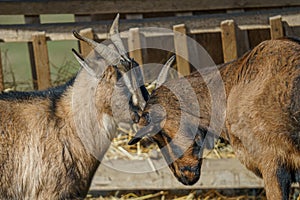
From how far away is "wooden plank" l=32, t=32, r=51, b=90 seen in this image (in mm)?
8969

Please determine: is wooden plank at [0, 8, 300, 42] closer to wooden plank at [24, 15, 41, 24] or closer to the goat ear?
wooden plank at [24, 15, 41, 24]

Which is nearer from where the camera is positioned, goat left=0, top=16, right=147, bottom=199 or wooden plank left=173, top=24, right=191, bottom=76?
goat left=0, top=16, right=147, bottom=199

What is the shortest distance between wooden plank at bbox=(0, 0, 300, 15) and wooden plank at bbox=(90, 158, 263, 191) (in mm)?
1680

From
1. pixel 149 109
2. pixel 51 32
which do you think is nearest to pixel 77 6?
pixel 51 32

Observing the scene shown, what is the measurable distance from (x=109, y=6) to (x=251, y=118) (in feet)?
9.73

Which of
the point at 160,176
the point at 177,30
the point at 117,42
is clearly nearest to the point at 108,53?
the point at 117,42

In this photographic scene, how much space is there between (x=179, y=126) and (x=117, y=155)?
221 centimetres

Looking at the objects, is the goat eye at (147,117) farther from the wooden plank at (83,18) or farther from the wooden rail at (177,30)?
the wooden plank at (83,18)

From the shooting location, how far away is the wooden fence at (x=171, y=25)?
8.80 metres

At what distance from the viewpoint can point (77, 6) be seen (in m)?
9.41

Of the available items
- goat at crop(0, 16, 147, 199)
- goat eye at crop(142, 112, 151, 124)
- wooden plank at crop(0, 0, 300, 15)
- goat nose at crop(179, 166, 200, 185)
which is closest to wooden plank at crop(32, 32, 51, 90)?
wooden plank at crop(0, 0, 300, 15)

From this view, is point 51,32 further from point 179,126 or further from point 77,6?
point 179,126

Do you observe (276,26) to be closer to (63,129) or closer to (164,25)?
(164,25)

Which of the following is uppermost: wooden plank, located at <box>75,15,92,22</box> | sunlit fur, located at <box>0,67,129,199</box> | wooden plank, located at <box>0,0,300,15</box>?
wooden plank, located at <box>0,0,300,15</box>
